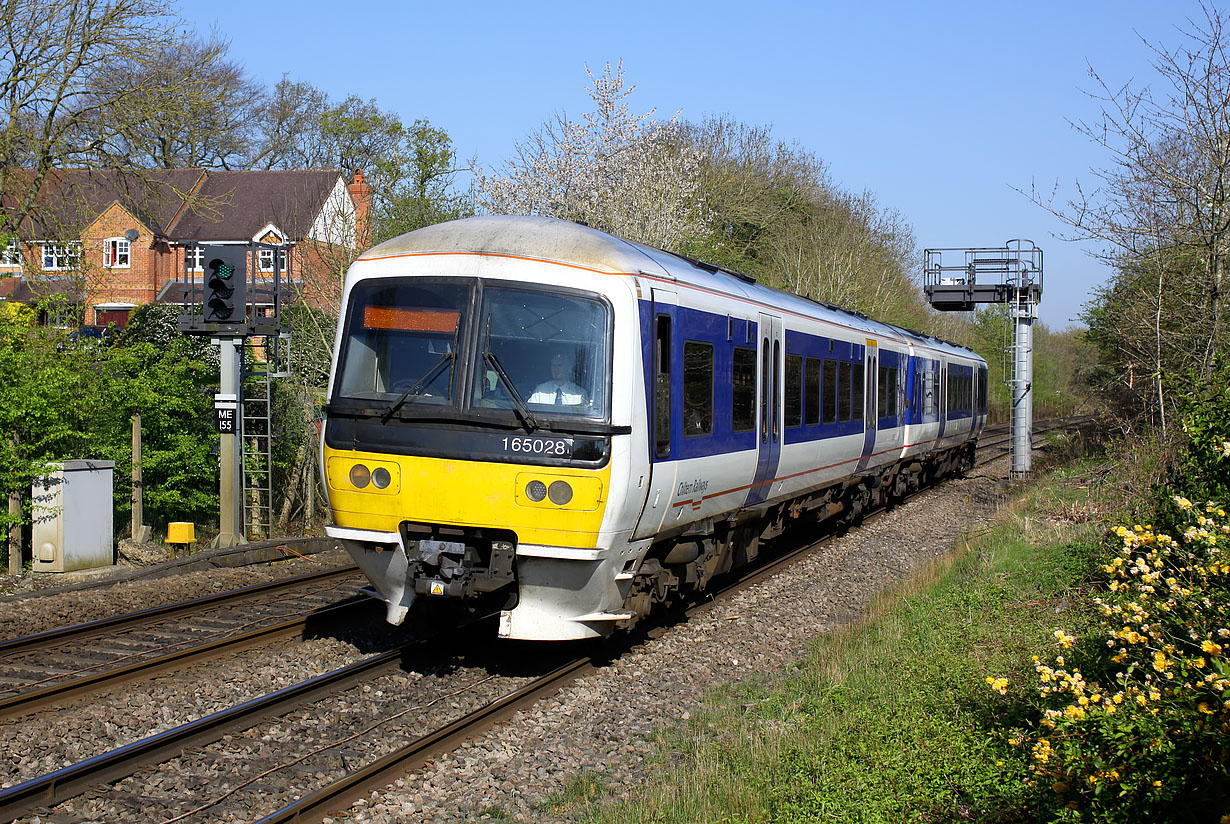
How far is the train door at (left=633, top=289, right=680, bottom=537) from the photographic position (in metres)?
7.23

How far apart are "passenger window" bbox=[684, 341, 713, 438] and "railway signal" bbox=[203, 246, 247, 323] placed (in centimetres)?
724

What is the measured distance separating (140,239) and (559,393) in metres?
41.1

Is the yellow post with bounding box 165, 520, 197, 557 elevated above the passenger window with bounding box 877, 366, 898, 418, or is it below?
below

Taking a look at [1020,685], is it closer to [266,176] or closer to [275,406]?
[275,406]

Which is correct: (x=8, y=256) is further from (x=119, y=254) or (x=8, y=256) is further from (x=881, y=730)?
(x=119, y=254)

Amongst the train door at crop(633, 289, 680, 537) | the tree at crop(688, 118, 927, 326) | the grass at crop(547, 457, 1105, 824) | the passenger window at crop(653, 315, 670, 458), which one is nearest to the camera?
the grass at crop(547, 457, 1105, 824)

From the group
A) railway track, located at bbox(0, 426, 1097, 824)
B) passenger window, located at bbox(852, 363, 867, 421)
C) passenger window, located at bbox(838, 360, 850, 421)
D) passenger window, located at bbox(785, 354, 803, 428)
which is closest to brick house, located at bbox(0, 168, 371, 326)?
railway track, located at bbox(0, 426, 1097, 824)

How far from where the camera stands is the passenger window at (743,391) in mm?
9078

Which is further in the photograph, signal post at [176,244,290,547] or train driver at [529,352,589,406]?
signal post at [176,244,290,547]

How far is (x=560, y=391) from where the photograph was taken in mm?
6836

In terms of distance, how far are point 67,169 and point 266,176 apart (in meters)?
26.9

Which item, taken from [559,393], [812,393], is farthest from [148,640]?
[812,393]

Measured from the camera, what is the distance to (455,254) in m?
7.11

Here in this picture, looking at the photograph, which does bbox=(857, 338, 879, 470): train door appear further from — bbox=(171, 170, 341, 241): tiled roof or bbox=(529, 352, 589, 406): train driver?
bbox=(171, 170, 341, 241): tiled roof
